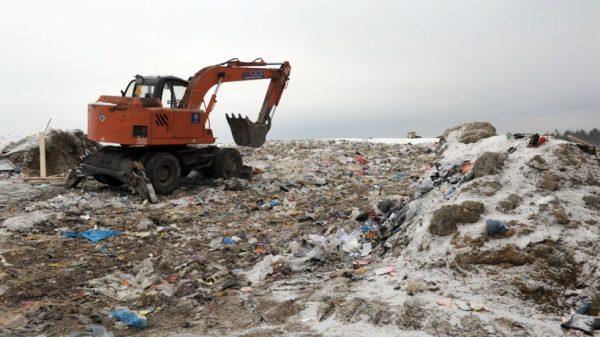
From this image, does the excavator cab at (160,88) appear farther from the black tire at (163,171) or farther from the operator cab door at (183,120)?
the black tire at (163,171)

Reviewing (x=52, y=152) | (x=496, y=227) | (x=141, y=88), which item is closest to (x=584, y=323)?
(x=496, y=227)

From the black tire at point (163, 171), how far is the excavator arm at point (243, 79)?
1102mm

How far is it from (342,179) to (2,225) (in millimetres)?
6259

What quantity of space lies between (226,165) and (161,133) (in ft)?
5.94

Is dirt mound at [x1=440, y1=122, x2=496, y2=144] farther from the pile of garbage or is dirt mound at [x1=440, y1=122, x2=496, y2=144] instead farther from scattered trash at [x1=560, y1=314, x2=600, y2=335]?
scattered trash at [x1=560, y1=314, x2=600, y2=335]

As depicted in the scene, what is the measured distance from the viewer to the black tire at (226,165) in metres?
10.1

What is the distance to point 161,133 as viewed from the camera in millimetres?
8758

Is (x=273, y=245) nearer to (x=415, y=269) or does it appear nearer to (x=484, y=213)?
(x=415, y=269)

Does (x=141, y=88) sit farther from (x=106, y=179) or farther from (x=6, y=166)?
(x=6, y=166)

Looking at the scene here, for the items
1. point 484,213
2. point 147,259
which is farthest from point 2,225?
point 484,213

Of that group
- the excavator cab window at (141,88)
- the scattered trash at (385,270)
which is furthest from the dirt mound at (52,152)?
the scattered trash at (385,270)

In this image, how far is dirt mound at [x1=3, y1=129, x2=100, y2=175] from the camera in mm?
11875

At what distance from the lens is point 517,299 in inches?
158

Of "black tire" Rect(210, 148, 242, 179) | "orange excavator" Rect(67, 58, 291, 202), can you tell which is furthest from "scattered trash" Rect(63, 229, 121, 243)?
"black tire" Rect(210, 148, 242, 179)
